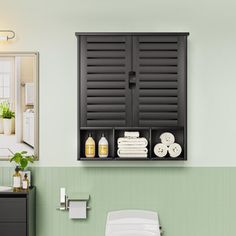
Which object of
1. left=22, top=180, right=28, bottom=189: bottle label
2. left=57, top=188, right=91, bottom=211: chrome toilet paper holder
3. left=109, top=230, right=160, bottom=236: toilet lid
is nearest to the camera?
left=109, top=230, right=160, bottom=236: toilet lid

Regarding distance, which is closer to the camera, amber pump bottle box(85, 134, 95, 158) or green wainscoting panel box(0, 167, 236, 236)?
amber pump bottle box(85, 134, 95, 158)

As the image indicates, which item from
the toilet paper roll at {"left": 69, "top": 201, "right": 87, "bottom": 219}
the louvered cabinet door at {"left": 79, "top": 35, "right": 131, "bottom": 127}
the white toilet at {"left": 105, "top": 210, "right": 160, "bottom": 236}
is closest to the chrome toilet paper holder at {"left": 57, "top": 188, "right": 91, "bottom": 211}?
the toilet paper roll at {"left": 69, "top": 201, "right": 87, "bottom": 219}

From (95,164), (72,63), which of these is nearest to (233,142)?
(95,164)

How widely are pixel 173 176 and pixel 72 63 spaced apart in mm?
1249

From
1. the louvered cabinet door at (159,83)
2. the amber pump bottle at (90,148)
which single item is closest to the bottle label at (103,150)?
the amber pump bottle at (90,148)

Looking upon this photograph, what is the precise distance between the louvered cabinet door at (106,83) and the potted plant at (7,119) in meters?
0.60

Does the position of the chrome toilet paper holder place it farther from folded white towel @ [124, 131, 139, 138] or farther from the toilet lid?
folded white towel @ [124, 131, 139, 138]

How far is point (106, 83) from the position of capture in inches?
156

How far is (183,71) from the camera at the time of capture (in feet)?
13.0

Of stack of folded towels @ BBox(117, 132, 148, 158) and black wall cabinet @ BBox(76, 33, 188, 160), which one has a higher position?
black wall cabinet @ BBox(76, 33, 188, 160)

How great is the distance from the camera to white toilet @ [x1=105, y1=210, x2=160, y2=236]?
381 centimetres

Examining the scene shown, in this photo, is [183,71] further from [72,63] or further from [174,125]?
[72,63]

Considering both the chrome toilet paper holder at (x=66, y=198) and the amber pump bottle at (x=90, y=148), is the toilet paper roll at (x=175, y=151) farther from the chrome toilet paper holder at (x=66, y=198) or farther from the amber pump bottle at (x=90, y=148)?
the chrome toilet paper holder at (x=66, y=198)

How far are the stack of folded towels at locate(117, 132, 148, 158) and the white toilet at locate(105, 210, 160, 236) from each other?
0.48 m
